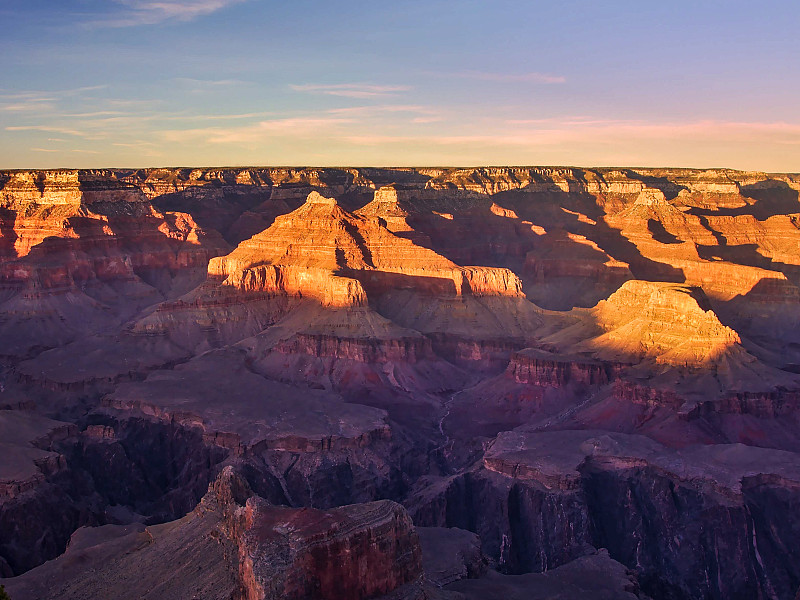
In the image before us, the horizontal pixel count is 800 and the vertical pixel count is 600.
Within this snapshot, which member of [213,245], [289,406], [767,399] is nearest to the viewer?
[767,399]

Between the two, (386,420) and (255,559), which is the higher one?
(255,559)

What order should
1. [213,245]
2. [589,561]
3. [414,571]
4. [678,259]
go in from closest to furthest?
1. [414,571]
2. [589,561]
3. [678,259]
4. [213,245]

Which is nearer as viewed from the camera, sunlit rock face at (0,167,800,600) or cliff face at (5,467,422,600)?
cliff face at (5,467,422,600)

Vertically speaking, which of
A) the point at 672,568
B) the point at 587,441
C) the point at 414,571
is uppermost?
the point at 414,571

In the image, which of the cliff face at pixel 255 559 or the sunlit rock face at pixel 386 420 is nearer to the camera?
the cliff face at pixel 255 559

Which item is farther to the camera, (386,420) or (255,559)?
(386,420)

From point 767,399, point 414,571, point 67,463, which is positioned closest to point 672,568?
point 767,399

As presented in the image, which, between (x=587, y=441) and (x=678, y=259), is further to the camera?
(x=678, y=259)

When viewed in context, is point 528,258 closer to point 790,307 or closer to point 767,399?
point 790,307
